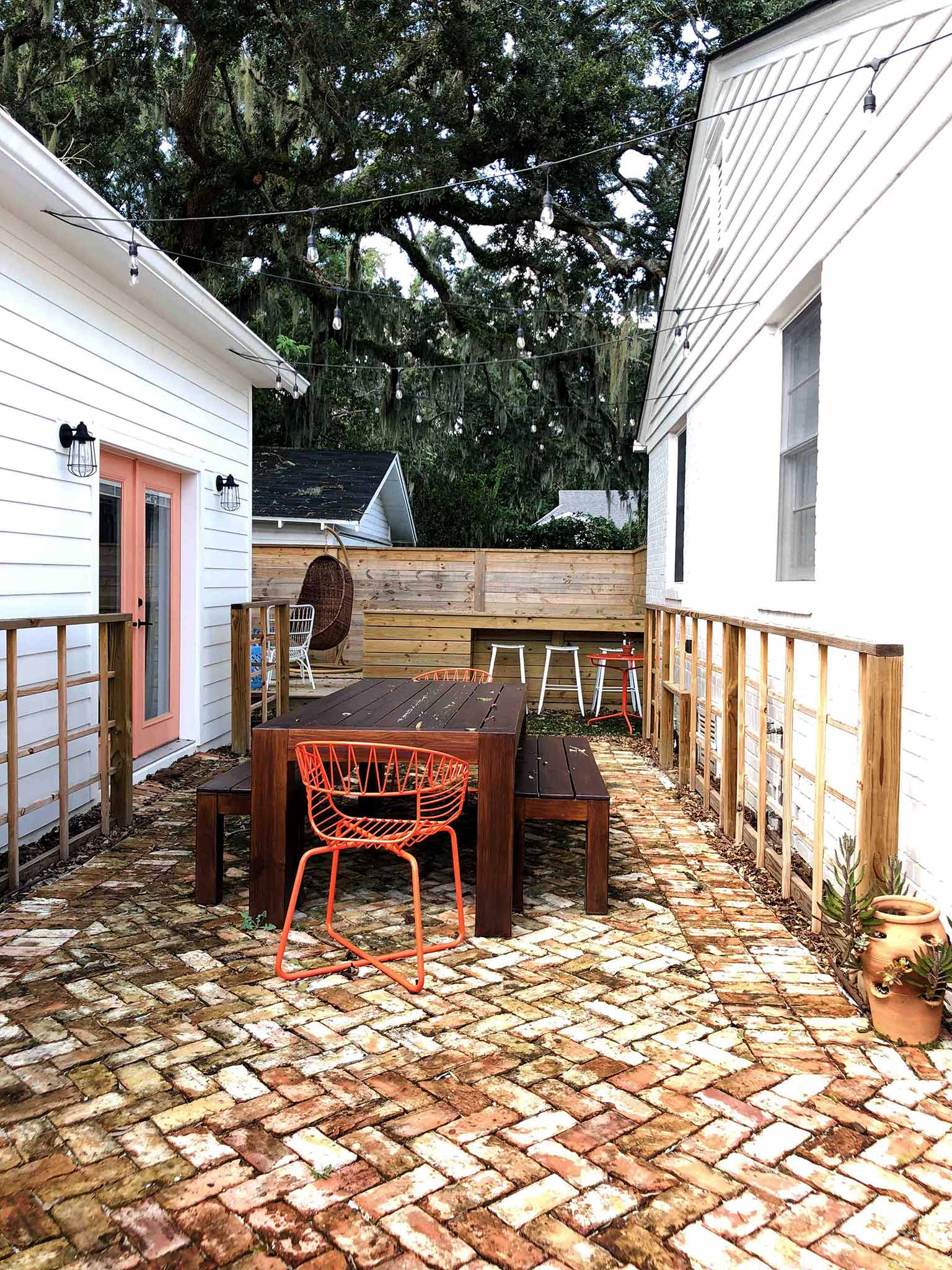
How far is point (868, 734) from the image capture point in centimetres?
294

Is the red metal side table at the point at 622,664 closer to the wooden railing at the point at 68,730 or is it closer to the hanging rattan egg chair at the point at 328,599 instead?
the hanging rattan egg chair at the point at 328,599

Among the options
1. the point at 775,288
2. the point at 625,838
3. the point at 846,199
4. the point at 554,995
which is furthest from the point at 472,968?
the point at 775,288

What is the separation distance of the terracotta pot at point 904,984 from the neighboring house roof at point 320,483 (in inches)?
419

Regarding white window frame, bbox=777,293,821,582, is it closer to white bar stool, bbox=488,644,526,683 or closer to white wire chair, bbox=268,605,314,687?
white bar stool, bbox=488,644,526,683

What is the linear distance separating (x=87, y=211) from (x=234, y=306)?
7.46 m

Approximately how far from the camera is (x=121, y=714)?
4902 mm

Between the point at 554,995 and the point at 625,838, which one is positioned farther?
the point at 625,838

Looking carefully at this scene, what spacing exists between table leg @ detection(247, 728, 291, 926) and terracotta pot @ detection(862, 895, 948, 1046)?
1.97 metres

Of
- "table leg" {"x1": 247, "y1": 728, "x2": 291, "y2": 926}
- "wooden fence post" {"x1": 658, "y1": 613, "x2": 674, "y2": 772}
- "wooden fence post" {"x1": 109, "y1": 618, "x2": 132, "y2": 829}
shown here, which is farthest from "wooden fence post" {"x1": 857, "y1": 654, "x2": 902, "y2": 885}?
"wooden fence post" {"x1": 658, "y1": 613, "x2": 674, "y2": 772}

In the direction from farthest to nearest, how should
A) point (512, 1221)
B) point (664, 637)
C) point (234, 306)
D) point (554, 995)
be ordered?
point (234, 306) → point (664, 637) → point (554, 995) → point (512, 1221)

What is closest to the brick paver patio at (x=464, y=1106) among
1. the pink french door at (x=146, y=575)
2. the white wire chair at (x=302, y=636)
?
the pink french door at (x=146, y=575)

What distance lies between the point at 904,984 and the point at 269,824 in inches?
82.9

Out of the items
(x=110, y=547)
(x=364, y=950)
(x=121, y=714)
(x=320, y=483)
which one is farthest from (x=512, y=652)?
(x=364, y=950)

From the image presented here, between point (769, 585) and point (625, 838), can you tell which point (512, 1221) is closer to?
point (625, 838)
